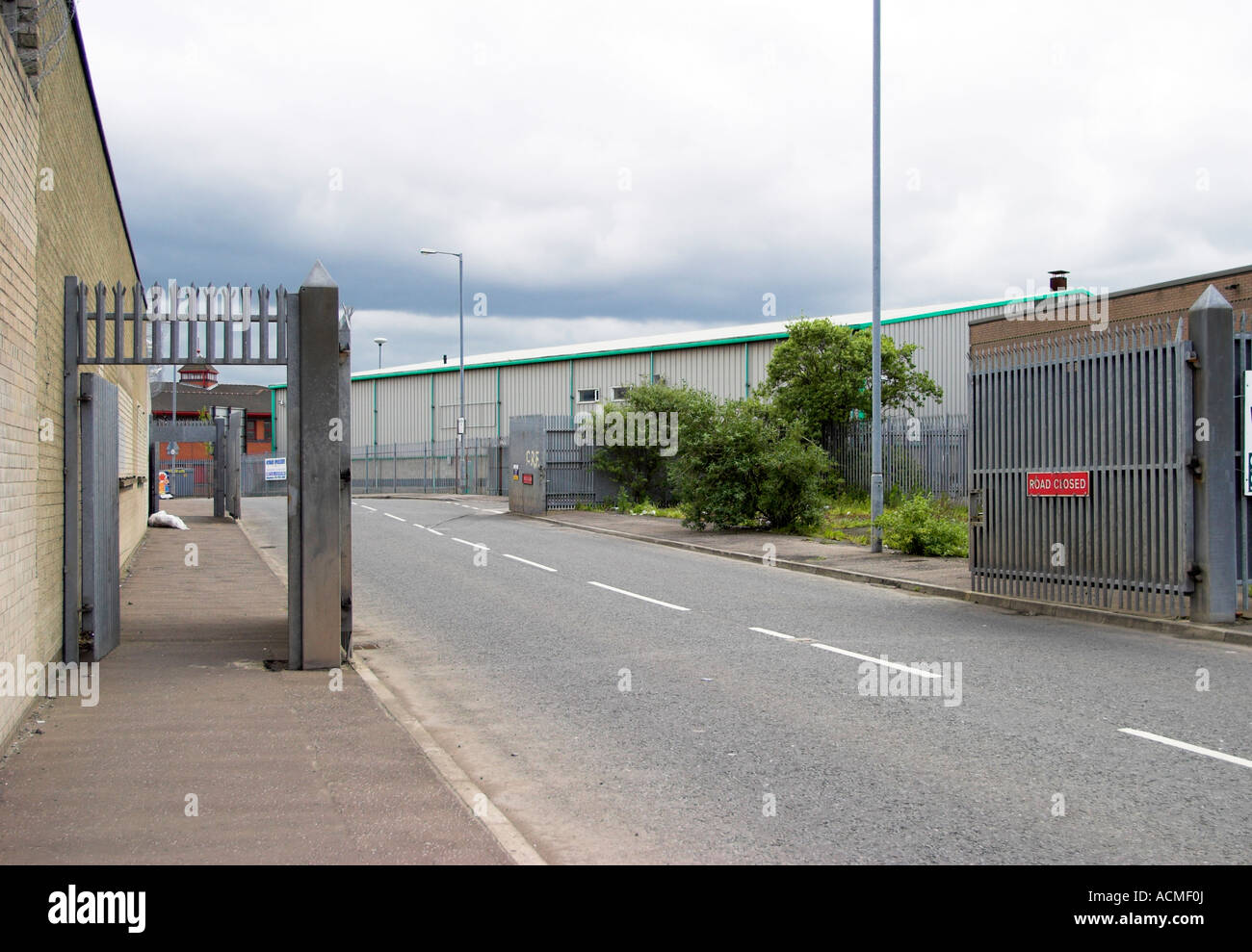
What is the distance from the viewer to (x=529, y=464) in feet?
114

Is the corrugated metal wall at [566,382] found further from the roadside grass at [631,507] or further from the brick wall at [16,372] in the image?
the brick wall at [16,372]

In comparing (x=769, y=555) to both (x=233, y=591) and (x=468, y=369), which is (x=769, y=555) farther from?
(x=468, y=369)

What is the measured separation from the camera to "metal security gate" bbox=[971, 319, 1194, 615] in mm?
11664

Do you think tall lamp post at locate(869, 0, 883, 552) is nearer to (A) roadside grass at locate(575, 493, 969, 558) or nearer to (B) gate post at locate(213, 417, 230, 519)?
(A) roadside grass at locate(575, 493, 969, 558)

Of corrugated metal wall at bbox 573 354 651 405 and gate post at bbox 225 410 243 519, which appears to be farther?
corrugated metal wall at bbox 573 354 651 405

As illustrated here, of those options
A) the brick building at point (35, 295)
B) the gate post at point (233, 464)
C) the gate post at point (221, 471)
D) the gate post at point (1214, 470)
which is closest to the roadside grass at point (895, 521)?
the gate post at point (1214, 470)

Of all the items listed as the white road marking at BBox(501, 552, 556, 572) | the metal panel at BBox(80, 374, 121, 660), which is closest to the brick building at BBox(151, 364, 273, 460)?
the white road marking at BBox(501, 552, 556, 572)

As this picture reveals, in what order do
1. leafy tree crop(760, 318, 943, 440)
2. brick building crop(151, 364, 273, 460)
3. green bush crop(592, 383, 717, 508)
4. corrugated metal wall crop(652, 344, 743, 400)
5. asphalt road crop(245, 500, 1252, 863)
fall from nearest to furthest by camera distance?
asphalt road crop(245, 500, 1252, 863) → leafy tree crop(760, 318, 943, 440) → green bush crop(592, 383, 717, 508) → corrugated metal wall crop(652, 344, 743, 400) → brick building crop(151, 364, 273, 460)

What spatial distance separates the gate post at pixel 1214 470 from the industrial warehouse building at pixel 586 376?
70.9ft

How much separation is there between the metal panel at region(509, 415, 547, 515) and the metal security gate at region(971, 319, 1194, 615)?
21.3m

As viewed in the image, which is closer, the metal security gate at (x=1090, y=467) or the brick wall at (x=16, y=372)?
the brick wall at (x=16, y=372)

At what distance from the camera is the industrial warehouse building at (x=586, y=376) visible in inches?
1452
